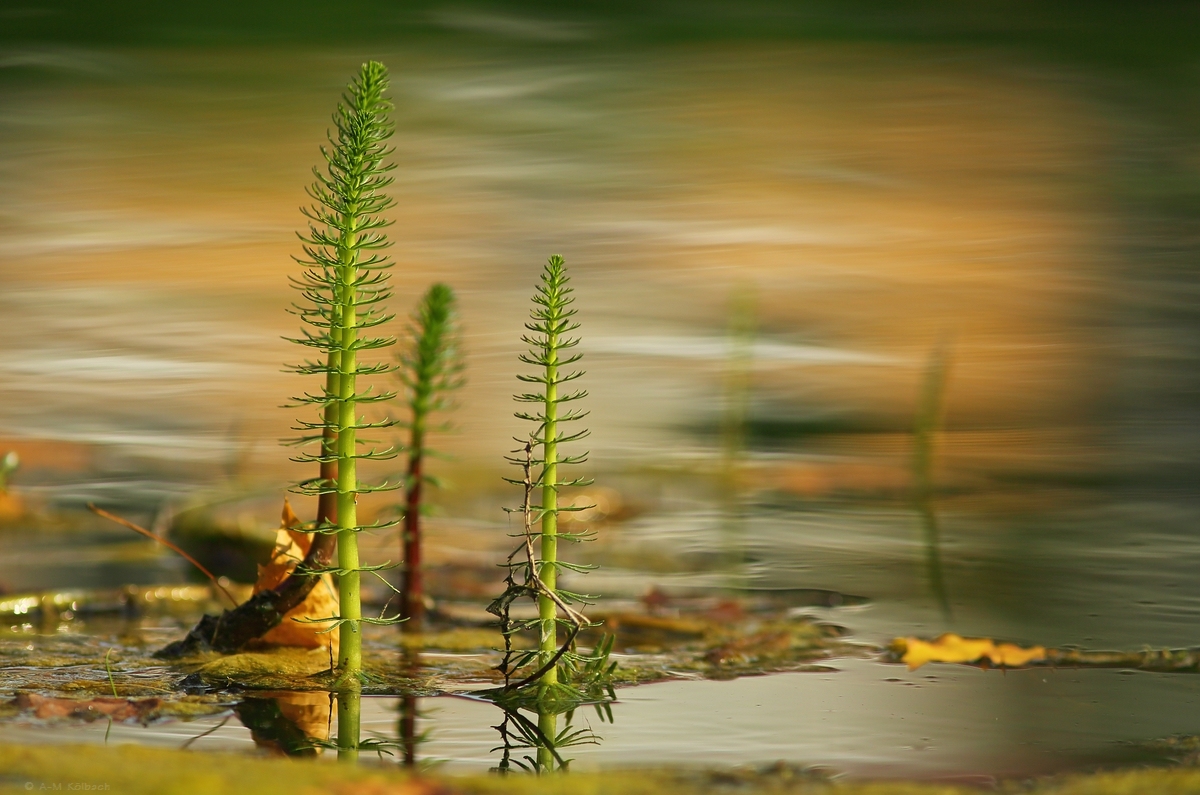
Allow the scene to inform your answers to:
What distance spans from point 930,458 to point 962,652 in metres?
Result: 2.90

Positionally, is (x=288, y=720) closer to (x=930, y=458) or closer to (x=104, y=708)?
(x=104, y=708)

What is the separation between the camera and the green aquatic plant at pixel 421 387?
207cm

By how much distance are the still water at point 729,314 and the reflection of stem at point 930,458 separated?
0.11ft

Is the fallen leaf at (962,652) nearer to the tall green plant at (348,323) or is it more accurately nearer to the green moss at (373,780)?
the green moss at (373,780)

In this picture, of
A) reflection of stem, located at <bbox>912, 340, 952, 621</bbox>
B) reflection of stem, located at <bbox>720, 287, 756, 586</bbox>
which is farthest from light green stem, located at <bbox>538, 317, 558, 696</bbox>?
reflection of stem, located at <bbox>720, 287, 756, 586</bbox>

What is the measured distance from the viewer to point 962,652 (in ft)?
6.38

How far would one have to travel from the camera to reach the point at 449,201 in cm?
897

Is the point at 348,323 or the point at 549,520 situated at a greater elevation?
the point at 348,323

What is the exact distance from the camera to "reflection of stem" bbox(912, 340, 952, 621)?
2766 mm

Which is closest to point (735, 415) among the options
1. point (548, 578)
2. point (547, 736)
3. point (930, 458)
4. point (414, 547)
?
point (930, 458)

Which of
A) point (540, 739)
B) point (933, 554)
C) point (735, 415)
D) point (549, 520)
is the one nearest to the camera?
point (540, 739)

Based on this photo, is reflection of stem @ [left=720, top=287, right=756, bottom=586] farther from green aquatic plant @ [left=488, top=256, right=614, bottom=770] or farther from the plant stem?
green aquatic plant @ [left=488, top=256, right=614, bottom=770]

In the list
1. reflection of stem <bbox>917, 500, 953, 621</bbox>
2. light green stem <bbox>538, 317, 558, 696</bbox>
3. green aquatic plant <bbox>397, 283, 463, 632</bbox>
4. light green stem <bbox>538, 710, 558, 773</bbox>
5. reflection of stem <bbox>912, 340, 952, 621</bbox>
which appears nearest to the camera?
light green stem <bbox>538, 710, 558, 773</bbox>

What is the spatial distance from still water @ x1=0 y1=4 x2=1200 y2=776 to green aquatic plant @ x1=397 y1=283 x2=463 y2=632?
0.38 meters
